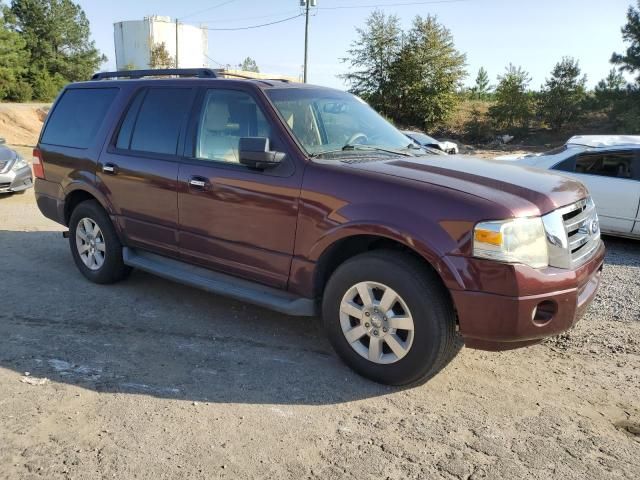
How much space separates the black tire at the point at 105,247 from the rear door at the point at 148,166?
22cm

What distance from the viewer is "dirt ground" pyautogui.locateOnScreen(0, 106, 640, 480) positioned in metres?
2.78

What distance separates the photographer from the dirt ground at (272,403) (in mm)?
2779

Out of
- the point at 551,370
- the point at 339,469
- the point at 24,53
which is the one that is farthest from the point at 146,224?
the point at 24,53

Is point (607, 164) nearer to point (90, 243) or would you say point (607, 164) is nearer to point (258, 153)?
point (258, 153)

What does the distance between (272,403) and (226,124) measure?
214 cm

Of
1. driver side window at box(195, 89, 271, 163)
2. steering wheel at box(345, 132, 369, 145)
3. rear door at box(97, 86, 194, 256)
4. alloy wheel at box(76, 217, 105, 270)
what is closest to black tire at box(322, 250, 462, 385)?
steering wheel at box(345, 132, 369, 145)

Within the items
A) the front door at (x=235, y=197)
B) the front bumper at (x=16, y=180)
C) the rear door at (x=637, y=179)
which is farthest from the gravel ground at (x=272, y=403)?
the front bumper at (x=16, y=180)

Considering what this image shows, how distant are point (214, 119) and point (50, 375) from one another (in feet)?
7.14

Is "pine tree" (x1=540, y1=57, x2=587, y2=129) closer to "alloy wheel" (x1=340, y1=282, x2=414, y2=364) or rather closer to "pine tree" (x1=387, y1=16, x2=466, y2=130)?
"pine tree" (x1=387, y1=16, x2=466, y2=130)

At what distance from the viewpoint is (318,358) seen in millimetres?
3953

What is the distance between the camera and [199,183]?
4223mm

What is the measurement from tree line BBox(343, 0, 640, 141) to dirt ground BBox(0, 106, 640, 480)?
83.6 ft

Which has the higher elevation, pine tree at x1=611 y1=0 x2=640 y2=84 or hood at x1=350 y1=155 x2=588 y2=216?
pine tree at x1=611 y1=0 x2=640 y2=84

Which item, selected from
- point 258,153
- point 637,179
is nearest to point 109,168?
point 258,153
